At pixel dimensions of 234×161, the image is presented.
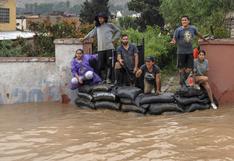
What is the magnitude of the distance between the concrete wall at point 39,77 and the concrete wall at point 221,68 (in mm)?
3249

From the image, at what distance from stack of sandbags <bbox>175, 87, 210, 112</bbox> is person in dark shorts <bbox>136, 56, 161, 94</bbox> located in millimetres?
509

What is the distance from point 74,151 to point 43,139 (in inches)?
41.6

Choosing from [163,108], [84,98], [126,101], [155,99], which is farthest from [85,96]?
[163,108]

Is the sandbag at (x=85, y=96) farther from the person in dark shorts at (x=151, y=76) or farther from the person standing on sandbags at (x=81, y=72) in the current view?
the person in dark shorts at (x=151, y=76)

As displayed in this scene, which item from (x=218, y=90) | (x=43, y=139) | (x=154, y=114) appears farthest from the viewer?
(x=218, y=90)

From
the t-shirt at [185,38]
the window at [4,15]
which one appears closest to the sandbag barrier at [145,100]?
the t-shirt at [185,38]

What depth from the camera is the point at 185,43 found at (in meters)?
10.4

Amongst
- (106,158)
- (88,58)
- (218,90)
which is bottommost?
(106,158)

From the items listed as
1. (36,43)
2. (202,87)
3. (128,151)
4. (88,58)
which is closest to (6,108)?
(88,58)

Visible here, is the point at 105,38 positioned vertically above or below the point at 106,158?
above

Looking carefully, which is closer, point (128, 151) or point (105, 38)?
point (128, 151)

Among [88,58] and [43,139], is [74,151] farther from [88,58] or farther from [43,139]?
[88,58]

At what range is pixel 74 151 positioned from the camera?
691 cm

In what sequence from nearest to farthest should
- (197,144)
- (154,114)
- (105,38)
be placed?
1. (197,144)
2. (154,114)
3. (105,38)
